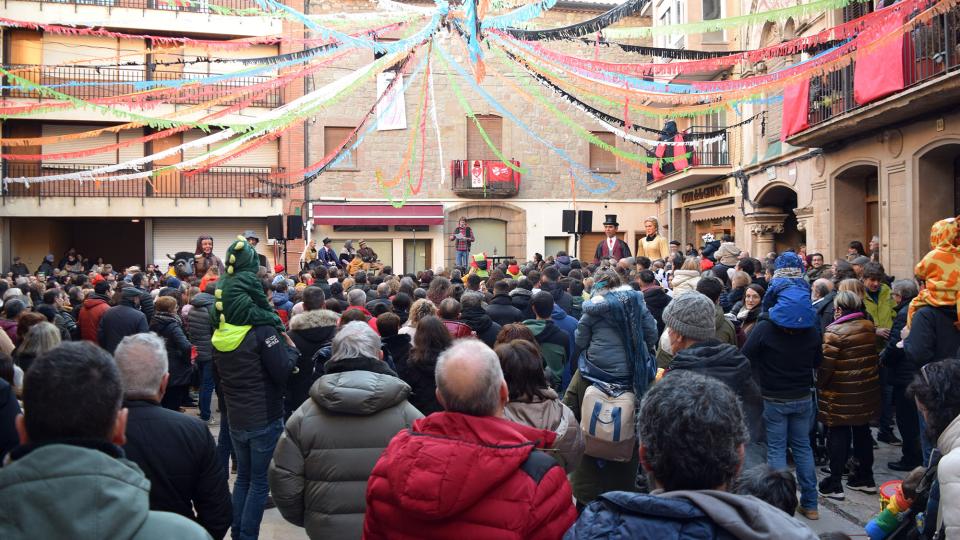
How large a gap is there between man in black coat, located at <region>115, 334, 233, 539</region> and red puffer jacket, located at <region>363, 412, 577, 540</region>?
2.84 feet

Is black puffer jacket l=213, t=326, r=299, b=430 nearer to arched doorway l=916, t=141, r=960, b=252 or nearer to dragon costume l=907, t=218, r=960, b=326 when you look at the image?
dragon costume l=907, t=218, r=960, b=326

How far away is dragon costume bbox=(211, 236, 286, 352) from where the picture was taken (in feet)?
14.3

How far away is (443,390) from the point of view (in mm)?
2475

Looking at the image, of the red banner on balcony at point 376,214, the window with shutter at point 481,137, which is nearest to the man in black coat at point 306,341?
the red banner on balcony at point 376,214

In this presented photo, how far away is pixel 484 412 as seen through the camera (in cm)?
246

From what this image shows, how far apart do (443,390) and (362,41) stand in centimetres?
741

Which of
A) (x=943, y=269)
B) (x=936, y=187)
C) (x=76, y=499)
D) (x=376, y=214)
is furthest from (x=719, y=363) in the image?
(x=376, y=214)

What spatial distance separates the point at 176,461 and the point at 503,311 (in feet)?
12.9

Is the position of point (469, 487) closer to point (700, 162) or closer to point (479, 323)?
point (479, 323)

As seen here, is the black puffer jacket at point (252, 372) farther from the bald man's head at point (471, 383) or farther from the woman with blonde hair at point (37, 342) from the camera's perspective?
the bald man's head at point (471, 383)

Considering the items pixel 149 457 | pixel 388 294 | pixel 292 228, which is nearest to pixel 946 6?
pixel 388 294

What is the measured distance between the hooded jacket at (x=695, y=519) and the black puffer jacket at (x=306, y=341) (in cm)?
386

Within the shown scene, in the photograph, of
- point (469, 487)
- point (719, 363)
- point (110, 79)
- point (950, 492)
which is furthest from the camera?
point (110, 79)

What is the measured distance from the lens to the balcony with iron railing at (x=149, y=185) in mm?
22472
